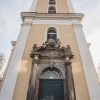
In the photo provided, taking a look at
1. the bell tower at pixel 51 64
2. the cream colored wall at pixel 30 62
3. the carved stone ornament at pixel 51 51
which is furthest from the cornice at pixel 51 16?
the carved stone ornament at pixel 51 51

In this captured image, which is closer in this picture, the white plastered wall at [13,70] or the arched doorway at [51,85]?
the white plastered wall at [13,70]

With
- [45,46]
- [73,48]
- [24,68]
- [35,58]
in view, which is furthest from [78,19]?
[24,68]

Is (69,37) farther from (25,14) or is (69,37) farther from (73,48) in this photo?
(25,14)

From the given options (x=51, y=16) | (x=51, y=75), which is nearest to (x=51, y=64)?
(x=51, y=75)

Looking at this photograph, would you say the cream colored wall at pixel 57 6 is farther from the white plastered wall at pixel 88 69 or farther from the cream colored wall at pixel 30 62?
the white plastered wall at pixel 88 69

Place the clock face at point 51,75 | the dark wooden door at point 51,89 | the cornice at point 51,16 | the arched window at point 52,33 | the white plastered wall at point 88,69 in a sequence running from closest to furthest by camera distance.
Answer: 1. the white plastered wall at point 88,69
2. the dark wooden door at point 51,89
3. the clock face at point 51,75
4. the arched window at point 52,33
5. the cornice at point 51,16

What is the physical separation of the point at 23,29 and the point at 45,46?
2757 mm

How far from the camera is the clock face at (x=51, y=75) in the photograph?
37.5ft

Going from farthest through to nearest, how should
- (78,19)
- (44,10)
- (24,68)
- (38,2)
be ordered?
(38,2), (44,10), (78,19), (24,68)

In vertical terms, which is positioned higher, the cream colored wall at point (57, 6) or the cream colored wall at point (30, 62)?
the cream colored wall at point (57, 6)

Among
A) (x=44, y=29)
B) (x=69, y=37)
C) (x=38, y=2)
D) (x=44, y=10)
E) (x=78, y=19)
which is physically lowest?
(x=69, y=37)

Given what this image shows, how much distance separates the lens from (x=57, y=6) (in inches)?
692

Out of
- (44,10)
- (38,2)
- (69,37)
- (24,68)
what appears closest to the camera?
(24,68)

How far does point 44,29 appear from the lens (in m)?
14.3
